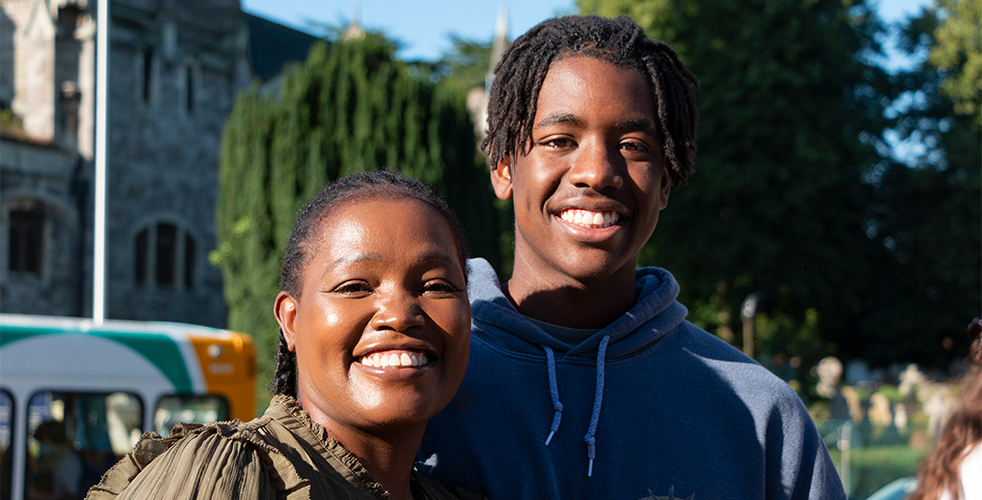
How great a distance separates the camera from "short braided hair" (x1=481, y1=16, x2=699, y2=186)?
92.3 inches

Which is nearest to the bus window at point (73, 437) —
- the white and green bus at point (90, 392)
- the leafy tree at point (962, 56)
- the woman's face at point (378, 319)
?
the white and green bus at point (90, 392)

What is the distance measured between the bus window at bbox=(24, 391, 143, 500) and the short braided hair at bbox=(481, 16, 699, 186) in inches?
306

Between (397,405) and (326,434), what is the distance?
14 centimetres

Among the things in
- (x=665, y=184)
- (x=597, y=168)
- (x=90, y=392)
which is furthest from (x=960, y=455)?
(x=90, y=392)

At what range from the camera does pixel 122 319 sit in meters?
21.7

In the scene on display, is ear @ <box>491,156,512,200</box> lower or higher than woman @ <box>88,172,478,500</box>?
higher

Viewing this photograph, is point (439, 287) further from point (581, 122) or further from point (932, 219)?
point (932, 219)

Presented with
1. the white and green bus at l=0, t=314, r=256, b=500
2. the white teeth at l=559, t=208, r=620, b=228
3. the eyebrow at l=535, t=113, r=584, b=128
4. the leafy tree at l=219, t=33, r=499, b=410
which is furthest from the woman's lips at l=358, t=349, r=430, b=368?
the leafy tree at l=219, t=33, r=499, b=410

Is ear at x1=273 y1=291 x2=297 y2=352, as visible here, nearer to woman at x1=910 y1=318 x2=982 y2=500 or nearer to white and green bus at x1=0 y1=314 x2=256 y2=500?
woman at x1=910 y1=318 x2=982 y2=500

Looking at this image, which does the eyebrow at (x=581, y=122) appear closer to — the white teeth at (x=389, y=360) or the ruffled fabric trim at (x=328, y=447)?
the white teeth at (x=389, y=360)

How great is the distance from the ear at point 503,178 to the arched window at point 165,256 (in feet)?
68.8

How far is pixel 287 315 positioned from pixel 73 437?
28.0ft

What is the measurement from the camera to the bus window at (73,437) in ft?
30.5

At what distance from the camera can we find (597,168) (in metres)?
2.22
